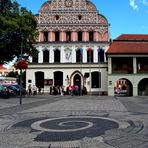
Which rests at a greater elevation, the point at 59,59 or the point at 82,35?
the point at 82,35

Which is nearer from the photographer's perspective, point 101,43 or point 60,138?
point 60,138

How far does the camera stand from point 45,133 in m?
10.3

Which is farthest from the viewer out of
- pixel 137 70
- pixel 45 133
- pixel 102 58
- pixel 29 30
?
pixel 102 58

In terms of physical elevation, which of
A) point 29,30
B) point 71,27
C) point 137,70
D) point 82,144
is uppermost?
point 71,27

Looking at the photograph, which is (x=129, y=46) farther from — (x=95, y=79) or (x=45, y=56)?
(x=45, y=56)

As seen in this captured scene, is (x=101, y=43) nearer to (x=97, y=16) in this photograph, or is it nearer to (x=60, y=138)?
(x=97, y=16)

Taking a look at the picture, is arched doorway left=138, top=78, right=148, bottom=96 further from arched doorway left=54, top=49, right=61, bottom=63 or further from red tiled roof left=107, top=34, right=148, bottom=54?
arched doorway left=54, top=49, right=61, bottom=63

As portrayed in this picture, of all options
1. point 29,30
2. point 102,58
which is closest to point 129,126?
point 29,30

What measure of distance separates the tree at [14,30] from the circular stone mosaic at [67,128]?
24.5 m

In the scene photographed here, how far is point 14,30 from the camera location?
3738 cm

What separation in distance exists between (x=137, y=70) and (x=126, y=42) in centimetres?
584

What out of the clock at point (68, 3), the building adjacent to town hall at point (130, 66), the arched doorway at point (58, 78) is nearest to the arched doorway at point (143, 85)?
the building adjacent to town hall at point (130, 66)

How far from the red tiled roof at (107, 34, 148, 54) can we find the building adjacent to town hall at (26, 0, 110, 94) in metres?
5.79

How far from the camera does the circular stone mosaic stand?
954cm
